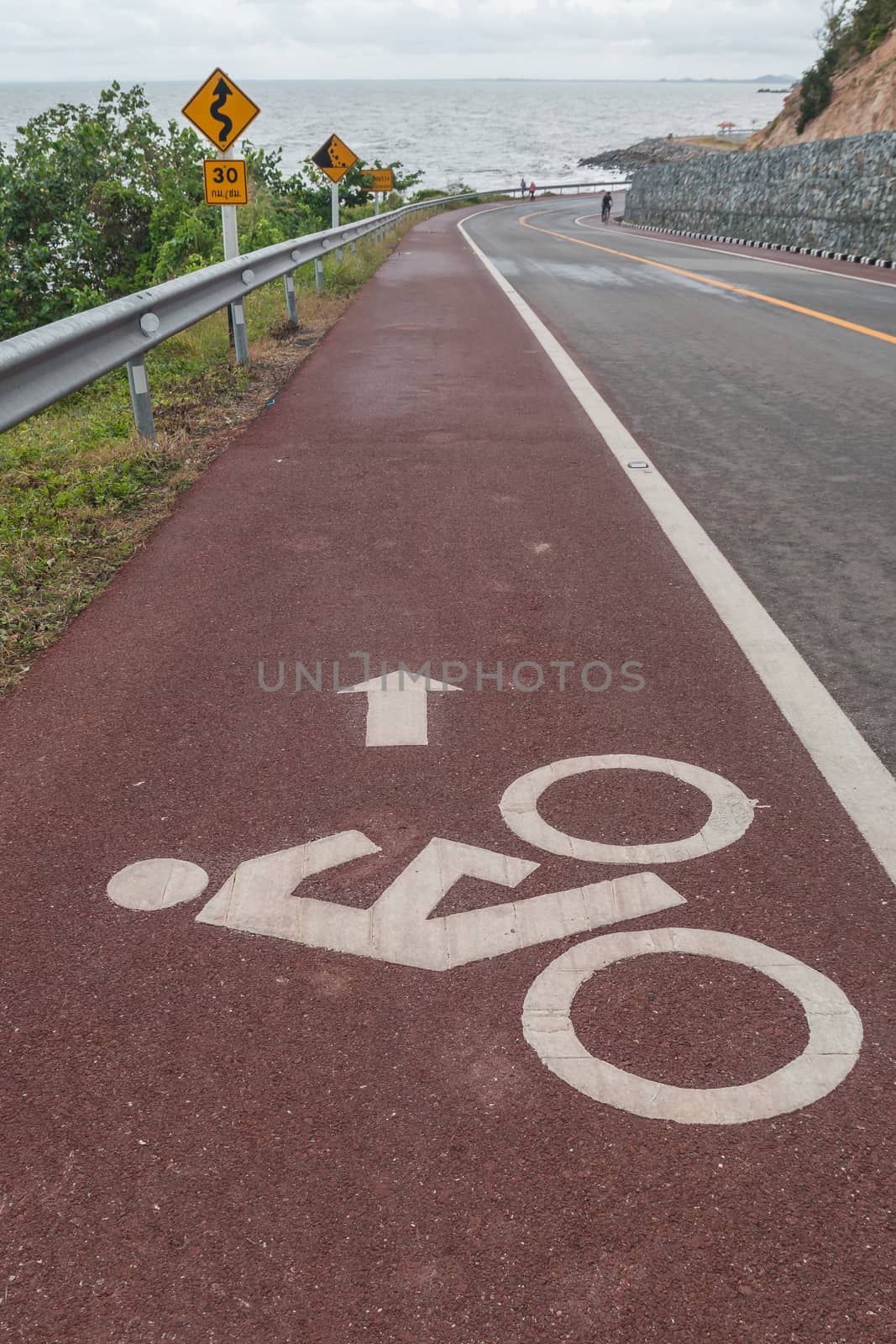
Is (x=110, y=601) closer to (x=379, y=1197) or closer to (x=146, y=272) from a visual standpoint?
(x=379, y=1197)

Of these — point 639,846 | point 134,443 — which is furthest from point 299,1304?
point 134,443

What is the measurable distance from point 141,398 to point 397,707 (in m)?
4.32

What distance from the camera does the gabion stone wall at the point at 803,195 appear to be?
26.4 metres

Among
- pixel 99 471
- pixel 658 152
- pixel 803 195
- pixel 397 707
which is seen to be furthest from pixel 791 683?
pixel 658 152

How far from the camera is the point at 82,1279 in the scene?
186 cm

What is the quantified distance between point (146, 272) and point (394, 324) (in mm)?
8682

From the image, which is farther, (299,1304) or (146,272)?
(146,272)

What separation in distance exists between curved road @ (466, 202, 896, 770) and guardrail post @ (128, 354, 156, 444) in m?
3.31

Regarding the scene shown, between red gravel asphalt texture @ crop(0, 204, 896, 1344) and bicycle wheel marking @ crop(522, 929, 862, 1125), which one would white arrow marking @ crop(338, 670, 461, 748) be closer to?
red gravel asphalt texture @ crop(0, 204, 896, 1344)

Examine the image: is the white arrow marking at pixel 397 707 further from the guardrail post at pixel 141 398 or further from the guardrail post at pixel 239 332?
the guardrail post at pixel 239 332

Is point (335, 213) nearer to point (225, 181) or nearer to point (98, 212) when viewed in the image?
point (98, 212)

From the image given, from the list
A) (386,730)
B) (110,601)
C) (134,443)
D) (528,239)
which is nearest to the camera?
(386,730)

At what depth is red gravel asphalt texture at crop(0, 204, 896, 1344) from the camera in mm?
1840

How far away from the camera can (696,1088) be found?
2.22 metres
